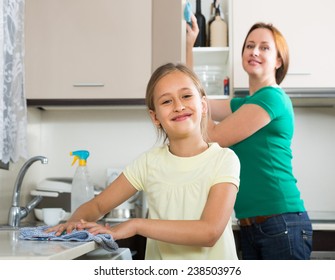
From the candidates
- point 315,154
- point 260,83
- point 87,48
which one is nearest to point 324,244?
point 315,154

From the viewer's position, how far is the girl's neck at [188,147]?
1238 millimetres

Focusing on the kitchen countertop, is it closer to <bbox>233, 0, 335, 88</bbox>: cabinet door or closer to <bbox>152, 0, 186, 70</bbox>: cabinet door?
<bbox>152, 0, 186, 70</bbox>: cabinet door

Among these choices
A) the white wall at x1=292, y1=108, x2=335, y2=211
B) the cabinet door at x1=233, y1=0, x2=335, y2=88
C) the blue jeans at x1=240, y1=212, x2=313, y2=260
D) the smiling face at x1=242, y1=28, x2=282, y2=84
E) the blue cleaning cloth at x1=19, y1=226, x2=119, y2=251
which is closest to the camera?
the blue cleaning cloth at x1=19, y1=226, x2=119, y2=251

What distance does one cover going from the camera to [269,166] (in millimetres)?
1573

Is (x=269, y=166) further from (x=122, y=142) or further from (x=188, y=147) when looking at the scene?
(x=122, y=142)

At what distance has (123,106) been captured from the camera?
230 cm

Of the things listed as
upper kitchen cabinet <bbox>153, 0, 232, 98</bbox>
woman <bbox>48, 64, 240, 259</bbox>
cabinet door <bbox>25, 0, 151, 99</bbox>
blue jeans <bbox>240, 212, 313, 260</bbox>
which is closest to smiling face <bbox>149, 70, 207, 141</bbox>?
woman <bbox>48, 64, 240, 259</bbox>

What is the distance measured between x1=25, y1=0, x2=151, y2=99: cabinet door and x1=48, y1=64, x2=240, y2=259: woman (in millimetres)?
972

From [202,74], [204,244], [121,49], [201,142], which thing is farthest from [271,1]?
[204,244]

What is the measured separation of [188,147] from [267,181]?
0.43 meters

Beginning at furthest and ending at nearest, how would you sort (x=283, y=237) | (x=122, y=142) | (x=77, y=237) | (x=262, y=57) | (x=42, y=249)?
(x=122, y=142), (x=262, y=57), (x=283, y=237), (x=77, y=237), (x=42, y=249)

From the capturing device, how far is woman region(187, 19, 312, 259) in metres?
1.53
